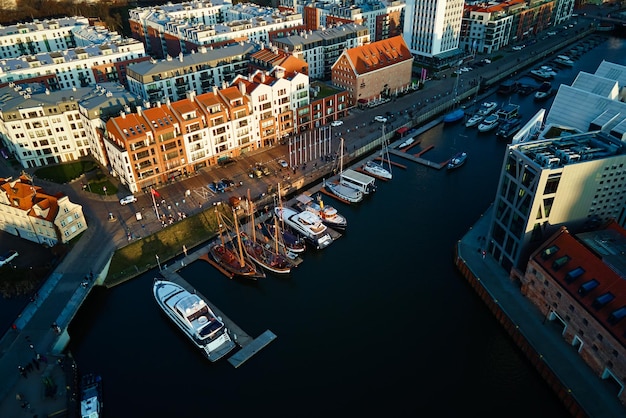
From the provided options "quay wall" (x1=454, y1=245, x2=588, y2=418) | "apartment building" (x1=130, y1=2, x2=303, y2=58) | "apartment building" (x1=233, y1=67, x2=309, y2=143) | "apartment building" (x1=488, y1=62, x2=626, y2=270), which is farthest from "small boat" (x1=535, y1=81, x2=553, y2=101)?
"quay wall" (x1=454, y1=245, x2=588, y2=418)

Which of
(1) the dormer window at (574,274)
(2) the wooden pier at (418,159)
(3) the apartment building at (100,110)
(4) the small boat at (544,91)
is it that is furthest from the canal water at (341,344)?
(4) the small boat at (544,91)

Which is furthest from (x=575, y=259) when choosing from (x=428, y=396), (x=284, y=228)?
(x=284, y=228)

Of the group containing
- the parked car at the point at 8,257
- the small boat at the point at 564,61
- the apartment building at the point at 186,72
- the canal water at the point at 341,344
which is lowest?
the canal water at the point at 341,344

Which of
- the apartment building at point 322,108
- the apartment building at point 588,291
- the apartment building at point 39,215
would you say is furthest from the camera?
the apartment building at point 322,108

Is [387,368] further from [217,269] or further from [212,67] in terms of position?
[212,67]

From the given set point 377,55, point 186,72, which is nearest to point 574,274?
point 377,55

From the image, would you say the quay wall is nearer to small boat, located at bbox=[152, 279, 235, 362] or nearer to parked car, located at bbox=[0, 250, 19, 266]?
small boat, located at bbox=[152, 279, 235, 362]

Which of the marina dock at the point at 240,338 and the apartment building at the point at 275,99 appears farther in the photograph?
the apartment building at the point at 275,99

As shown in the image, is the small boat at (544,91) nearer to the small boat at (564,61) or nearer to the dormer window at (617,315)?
the small boat at (564,61)
